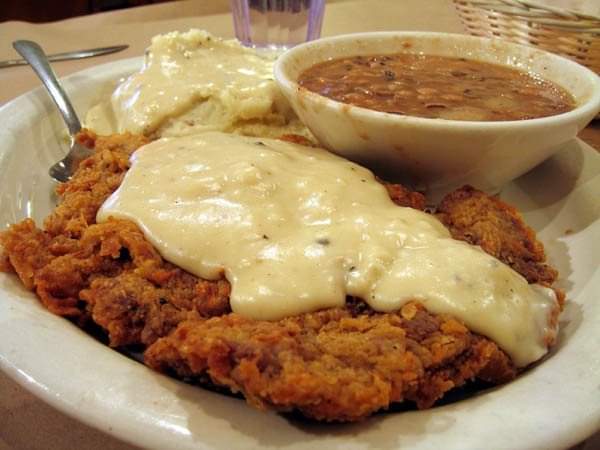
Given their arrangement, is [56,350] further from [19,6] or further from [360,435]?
[19,6]

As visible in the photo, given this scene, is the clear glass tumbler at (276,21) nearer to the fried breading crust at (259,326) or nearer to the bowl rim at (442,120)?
the bowl rim at (442,120)

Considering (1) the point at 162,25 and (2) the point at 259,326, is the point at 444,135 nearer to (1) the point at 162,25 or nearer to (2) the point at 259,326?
(2) the point at 259,326

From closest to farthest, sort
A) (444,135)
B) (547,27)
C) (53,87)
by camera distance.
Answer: (444,135), (53,87), (547,27)

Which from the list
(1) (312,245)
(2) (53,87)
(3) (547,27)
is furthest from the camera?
(3) (547,27)

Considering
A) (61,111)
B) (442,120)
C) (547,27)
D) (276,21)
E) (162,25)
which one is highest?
(442,120)

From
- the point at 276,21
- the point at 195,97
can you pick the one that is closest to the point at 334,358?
the point at 195,97

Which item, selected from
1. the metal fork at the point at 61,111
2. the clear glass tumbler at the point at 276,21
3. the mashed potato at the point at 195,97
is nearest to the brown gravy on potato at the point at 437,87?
the mashed potato at the point at 195,97
